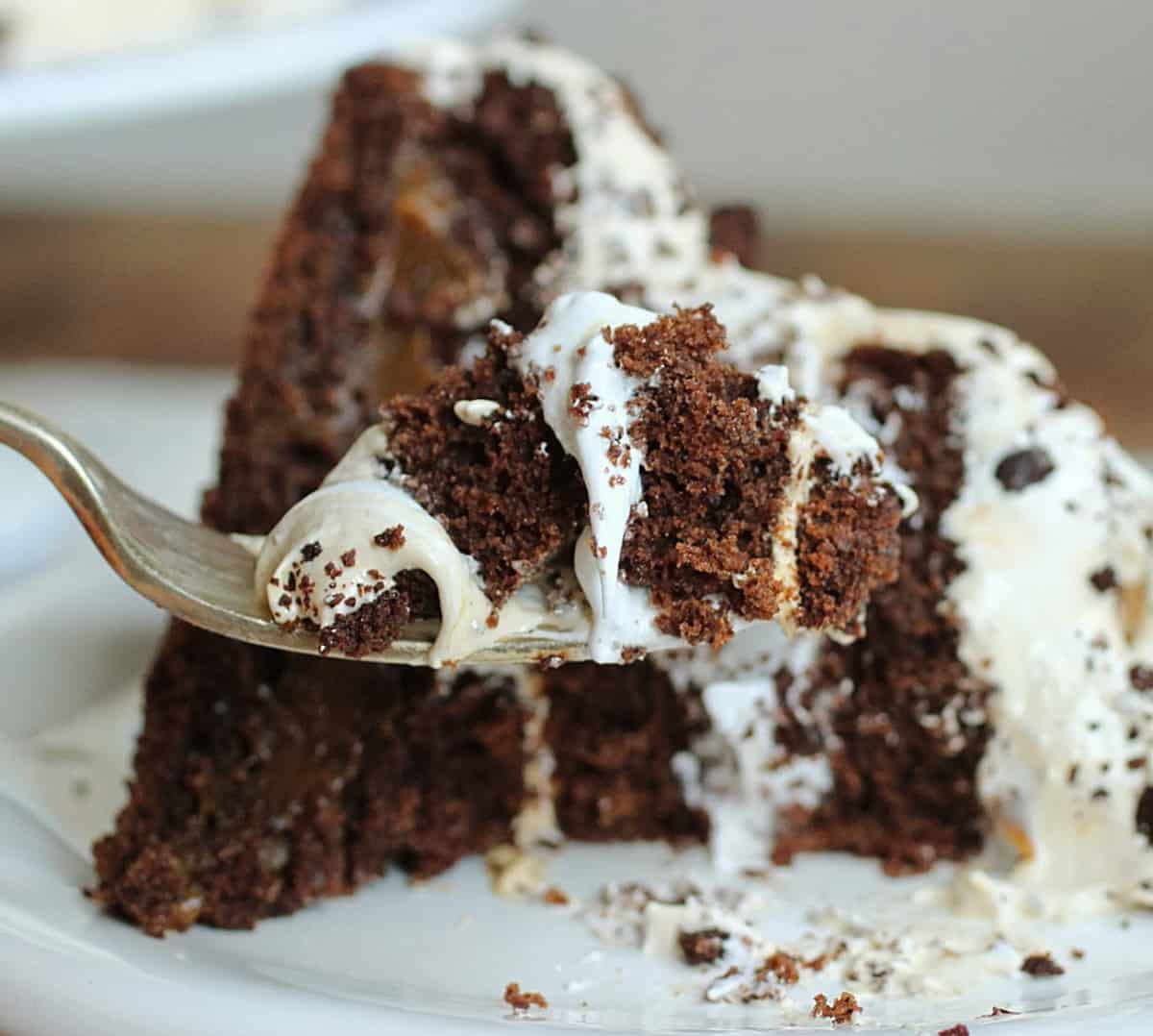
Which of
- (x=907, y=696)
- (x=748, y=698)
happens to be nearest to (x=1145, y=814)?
(x=907, y=696)

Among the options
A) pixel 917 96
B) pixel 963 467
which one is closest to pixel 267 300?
pixel 963 467

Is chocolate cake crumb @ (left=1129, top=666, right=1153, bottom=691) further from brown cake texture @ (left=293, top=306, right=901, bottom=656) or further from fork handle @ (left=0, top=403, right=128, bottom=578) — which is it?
fork handle @ (left=0, top=403, right=128, bottom=578)

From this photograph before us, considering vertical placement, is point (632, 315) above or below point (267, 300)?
below

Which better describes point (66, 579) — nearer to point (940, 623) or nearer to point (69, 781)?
point (69, 781)

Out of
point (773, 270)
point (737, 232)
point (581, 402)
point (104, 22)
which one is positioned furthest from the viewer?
point (773, 270)

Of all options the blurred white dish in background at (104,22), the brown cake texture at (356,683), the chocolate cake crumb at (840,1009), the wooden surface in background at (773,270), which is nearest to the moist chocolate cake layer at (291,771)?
the brown cake texture at (356,683)

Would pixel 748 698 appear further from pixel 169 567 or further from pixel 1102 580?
pixel 169 567
